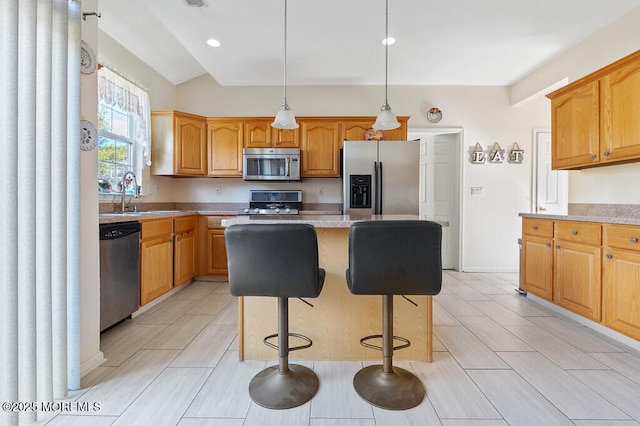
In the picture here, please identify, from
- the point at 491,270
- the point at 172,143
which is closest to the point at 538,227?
the point at 491,270

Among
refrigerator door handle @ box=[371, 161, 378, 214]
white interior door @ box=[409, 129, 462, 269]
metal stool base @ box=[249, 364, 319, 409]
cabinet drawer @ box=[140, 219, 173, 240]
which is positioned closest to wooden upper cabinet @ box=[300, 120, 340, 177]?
refrigerator door handle @ box=[371, 161, 378, 214]

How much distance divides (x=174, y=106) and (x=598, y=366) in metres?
5.20

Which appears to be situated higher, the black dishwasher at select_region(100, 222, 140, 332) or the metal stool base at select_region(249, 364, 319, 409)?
the black dishwasher at select_region(100, 222, 140, 332)

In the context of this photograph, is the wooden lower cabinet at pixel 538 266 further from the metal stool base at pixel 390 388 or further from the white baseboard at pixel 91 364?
the white baseboard at pixel 91 364

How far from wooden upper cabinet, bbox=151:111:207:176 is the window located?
0.15m

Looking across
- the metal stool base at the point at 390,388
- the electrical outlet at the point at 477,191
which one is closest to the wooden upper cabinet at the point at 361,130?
the electrical outlet at the point at 477,191

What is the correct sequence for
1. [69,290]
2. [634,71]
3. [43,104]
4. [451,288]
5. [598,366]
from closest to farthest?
[43,104]
[69,290]
[598,366]
[634,71]
[451,288]

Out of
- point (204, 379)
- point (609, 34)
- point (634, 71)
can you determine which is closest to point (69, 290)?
point (204, 379)

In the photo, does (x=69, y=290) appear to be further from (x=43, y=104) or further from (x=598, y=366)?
(x=598, y=366)

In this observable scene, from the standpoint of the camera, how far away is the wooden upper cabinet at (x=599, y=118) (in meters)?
2.22

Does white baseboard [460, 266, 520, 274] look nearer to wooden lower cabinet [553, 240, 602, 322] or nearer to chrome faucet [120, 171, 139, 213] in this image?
wooden lower cabinet [553, 240, 602, 322]

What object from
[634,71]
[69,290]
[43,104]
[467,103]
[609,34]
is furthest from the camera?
[467,103]

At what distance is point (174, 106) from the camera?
4316mm

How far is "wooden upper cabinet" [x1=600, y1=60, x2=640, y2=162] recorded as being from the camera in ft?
7.18
